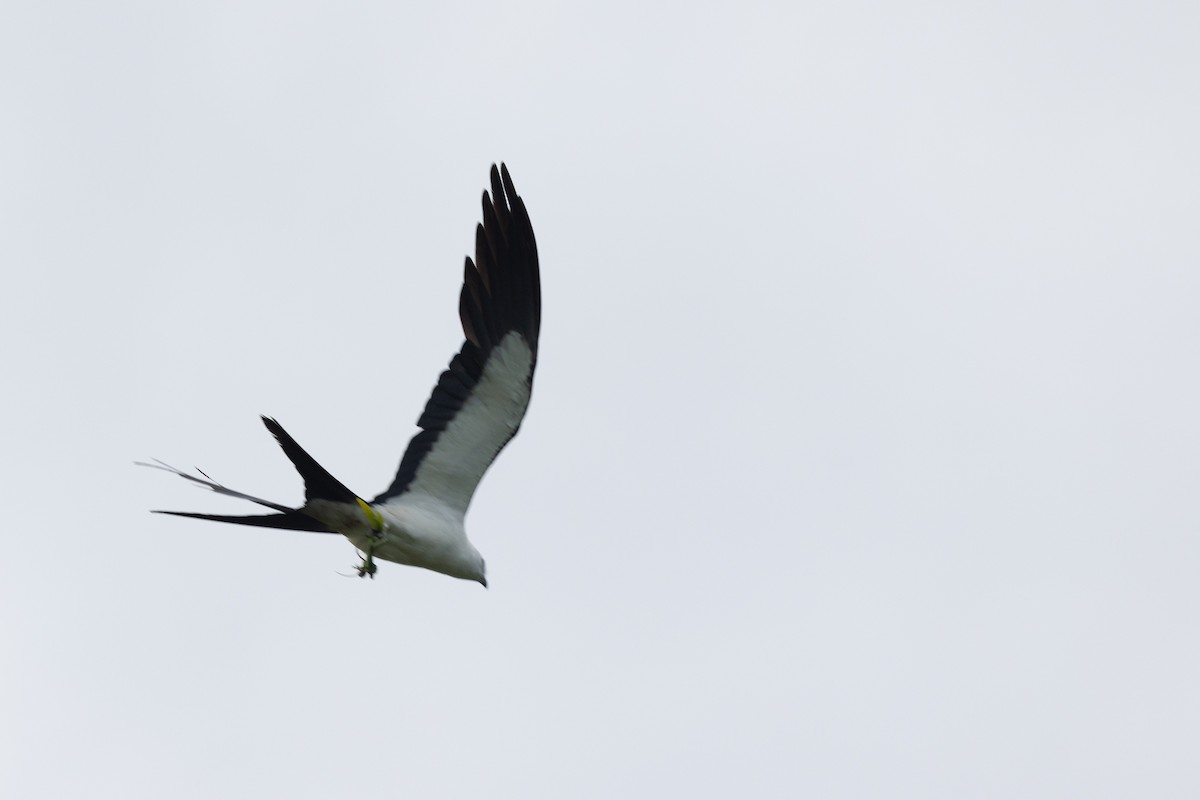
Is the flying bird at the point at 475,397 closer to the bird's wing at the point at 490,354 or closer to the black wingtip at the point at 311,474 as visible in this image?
the bird's wing at the point at 490,354

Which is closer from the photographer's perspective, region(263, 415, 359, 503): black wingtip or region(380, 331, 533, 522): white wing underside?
region(263, 415, 359, 503): black wingtip

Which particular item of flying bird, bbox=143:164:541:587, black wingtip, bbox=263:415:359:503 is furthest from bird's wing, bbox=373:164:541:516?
black wingtip, bbox=263:415:359:503

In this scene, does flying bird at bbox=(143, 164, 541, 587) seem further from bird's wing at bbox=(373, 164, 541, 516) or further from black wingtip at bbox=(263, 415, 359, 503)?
black wingtip at bbox=(263, 415, 359, 503)

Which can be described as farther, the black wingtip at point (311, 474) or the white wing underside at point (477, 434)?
the white wing underside at point (477, 434)

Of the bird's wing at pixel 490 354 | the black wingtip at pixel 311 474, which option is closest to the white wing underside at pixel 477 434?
the bird's wing at pixel 490 354

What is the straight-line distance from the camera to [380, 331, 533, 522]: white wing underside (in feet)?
38.8

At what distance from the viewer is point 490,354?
11.8 metres

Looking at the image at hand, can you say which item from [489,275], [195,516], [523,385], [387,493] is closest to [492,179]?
[489,275]

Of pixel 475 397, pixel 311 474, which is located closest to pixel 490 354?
pixel 475 397

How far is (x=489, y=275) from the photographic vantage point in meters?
11.9

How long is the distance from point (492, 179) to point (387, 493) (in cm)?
261

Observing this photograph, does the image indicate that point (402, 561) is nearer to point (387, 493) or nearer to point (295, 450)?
point (387, 493)

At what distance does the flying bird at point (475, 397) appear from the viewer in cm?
1178

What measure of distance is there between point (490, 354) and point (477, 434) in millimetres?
667
